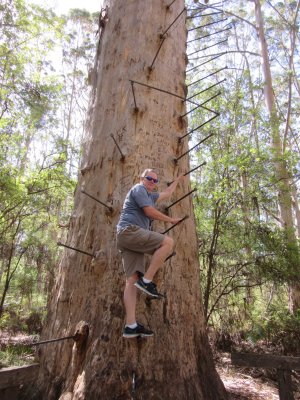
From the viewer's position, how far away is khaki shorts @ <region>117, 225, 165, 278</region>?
8.73ft

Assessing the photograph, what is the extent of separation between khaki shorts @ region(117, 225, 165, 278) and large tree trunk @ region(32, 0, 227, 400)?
0.14 m

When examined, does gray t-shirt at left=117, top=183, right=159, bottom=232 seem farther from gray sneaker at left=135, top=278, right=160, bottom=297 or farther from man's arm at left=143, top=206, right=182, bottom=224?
gray sneaker at left=135, top=278, right=160, bottom=297

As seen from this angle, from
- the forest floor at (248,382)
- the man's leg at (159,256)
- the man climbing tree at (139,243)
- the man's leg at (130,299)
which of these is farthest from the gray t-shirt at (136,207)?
the forest floor at (248,382)

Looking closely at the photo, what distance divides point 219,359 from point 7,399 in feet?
16.1

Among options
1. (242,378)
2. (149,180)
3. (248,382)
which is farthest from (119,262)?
(242,378)

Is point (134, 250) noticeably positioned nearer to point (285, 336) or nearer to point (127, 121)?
point (127, 121)

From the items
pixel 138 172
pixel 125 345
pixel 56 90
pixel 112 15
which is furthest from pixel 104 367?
pixel 56 90

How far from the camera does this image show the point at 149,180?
2.88m

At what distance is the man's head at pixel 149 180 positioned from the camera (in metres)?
2.87

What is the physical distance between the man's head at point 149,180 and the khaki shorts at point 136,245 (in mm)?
393

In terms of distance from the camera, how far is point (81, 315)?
2680 mm

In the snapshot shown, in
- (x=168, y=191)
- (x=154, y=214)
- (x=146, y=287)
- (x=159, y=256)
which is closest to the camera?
(x=146, y=287)

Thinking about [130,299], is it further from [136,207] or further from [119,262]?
[136,207]

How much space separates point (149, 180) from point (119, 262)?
0.74m
